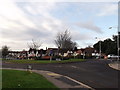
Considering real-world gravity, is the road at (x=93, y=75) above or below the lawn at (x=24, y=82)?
below

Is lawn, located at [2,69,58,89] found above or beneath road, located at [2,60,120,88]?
above

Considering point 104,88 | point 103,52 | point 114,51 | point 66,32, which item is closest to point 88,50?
point 103,52

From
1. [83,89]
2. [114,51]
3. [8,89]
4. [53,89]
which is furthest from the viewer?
[114,51]

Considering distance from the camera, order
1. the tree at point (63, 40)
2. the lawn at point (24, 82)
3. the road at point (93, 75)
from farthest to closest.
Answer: the tree at point (63, 40)
the road at point (93, 75)
the lawn at point (24, 82)

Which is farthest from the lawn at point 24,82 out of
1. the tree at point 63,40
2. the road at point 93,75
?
the tree at point 63,40

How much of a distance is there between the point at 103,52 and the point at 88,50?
8068mm

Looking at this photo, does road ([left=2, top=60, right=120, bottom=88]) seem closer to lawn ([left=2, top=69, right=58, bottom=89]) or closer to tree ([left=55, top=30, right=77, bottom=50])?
lawn ([left=2, top=69, right=58, bottom=89])

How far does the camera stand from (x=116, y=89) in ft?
44.0

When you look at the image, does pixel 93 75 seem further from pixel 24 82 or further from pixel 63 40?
pixel 63 40

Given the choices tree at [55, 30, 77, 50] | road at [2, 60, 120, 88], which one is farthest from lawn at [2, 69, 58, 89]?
tree at [55, 30, 77, 50]

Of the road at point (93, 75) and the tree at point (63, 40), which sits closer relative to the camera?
the road at point (93, 75)

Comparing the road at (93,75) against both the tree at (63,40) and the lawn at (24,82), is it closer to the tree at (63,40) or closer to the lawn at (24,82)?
the lawn at (24,82)

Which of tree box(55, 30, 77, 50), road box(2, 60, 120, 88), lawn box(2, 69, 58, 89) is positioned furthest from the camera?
tree box(55, 30, 77, 50)

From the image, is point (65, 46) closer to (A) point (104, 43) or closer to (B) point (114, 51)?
(B) point (114, 51)
